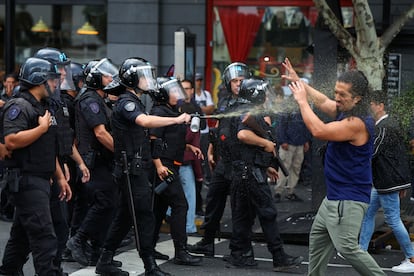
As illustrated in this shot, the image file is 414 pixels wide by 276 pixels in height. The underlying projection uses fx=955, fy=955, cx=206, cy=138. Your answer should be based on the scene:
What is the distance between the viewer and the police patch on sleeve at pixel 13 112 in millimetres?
7035

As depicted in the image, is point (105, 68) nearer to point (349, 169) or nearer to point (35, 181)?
point (35, 181)

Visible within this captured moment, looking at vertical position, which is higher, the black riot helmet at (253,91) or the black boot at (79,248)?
the black riot helmet at (253,91)

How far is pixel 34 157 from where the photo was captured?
280 inches

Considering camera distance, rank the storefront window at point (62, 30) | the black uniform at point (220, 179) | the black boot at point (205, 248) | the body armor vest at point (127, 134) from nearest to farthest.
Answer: the body armor vest at point (127, 134) → the black uniform at point (220, 179) → the black boot at point (205, 248) → the storefront window at point (62, 30)

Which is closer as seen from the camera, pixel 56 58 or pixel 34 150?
pixel 34 150

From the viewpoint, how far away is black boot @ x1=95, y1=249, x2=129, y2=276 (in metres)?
8.24

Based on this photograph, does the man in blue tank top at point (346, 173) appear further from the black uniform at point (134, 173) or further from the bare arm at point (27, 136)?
the bare arm at point (27, 136)

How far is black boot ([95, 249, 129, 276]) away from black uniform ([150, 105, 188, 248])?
823 mm

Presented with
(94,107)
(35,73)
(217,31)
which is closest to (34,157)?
(35,73)

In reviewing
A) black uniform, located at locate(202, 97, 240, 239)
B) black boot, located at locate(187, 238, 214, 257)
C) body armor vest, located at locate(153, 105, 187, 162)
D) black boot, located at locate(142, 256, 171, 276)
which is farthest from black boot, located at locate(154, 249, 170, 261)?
black boot, located at locate(142, 256, 171, 276)

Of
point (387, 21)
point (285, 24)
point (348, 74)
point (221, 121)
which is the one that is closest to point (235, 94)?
point (221, 121)

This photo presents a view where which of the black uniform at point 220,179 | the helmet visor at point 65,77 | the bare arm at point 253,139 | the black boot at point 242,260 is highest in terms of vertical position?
the helmet visor at point 65,77

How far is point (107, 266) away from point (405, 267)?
9.06 feet

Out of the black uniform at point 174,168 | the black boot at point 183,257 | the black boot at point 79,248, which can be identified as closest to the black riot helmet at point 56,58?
the black uniform at point 174,168
